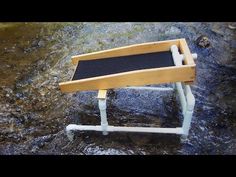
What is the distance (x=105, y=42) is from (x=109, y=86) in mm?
1875

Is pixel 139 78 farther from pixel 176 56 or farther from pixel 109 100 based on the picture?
pixel 109 100


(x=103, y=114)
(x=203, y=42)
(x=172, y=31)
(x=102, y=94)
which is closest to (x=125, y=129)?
(x=103, y=114)

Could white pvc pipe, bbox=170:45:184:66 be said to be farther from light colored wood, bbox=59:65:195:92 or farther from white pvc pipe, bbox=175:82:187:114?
white pvc pipe, bbox=175:82:187:114

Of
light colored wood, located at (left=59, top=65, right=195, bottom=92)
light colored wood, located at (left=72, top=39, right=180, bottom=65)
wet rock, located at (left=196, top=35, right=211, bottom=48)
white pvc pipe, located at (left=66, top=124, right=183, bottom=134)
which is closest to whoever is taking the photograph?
light colored wood, located at (left=59, top=65, right=195, bottom=92)

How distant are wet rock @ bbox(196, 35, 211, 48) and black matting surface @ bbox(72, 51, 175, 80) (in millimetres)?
1443

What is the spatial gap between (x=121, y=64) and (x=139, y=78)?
35cm

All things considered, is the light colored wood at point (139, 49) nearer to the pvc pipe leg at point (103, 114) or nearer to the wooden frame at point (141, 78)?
the wooden frame at point (141, 78)

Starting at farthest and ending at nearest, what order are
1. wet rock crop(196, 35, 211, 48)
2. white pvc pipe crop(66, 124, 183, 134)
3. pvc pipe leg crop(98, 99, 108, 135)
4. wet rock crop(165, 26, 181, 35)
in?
wet rock crop(165, 26, 181, 35)
wet rock crop(196, 35, 211, 48)
white pvc pipe crop(66, 124, 183, 134)
pvc pipe leg crop(98, 99, 108, 135)

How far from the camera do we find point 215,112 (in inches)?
112

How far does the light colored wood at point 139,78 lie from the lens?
2264mm

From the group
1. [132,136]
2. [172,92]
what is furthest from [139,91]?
[132,136]

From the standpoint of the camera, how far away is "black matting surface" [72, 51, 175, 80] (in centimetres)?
247

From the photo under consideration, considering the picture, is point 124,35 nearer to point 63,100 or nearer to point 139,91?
point 139,91

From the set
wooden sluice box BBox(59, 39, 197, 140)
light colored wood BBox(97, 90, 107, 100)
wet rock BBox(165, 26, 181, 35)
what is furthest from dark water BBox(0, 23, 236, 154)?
light colored wood BBox(97, 90, 107, 100)
